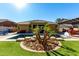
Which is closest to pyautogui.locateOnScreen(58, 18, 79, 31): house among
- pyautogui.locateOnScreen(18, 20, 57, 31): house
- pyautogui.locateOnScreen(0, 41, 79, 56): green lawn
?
pyautogui.locateOnScreen(18, 20, 57, 31): house

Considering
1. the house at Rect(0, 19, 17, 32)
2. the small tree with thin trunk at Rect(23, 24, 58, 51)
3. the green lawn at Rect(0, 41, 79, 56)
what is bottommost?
the green lawn at Rect(0, 41, 79, 56)

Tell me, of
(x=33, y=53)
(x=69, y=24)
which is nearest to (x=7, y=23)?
(x=33, y=53)

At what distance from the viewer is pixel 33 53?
513 cm

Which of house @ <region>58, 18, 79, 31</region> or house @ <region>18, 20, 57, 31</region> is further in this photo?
house @ <region>58, 18, 79, 31</region>

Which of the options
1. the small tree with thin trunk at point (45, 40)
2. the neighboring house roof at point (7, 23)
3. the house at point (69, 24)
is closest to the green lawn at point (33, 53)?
the small tree with thin trunk at point (45, 40)

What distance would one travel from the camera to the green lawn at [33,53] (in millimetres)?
5078

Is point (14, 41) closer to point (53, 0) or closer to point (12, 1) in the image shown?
point (12, 1)

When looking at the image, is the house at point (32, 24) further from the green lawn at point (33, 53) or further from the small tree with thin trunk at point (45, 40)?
the green lawn at point (33, 53)

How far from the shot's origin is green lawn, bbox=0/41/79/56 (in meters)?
5.08

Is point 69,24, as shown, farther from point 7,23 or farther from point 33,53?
point 7,23

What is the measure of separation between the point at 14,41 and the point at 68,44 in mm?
2066

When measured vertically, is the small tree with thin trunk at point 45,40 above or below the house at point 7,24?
below

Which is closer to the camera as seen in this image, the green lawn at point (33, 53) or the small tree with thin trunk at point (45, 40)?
the green lawn at point (33, 53)

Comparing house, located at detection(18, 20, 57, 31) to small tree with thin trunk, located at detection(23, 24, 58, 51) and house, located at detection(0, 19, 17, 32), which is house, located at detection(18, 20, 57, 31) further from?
house, located at detection(0, 19, 17, 32)
